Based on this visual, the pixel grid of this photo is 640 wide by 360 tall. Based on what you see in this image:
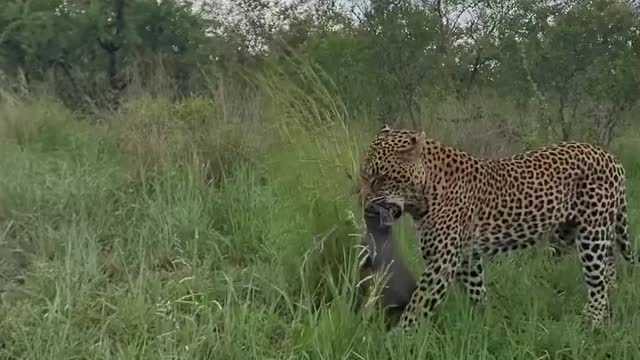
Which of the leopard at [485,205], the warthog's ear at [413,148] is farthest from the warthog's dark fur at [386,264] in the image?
the warthog's ear at [413,148]

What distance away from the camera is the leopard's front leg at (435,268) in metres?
3.40

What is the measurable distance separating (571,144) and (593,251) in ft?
1.79

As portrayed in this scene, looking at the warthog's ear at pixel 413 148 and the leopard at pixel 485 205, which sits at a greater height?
the warthog's ear at pixel 413 148

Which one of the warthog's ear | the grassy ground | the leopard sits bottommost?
the grassy ground

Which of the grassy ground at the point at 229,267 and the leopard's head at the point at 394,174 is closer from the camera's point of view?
the grassy ground at the point at 229,267

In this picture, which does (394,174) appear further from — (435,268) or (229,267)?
(229,267)

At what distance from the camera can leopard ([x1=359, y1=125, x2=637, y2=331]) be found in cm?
340

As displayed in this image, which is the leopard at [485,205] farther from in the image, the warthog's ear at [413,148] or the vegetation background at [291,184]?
the vegetation background at [291,184]

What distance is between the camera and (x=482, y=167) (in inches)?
147

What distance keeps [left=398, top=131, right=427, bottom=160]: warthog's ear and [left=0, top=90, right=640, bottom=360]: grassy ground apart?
43 cm

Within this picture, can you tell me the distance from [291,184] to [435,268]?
156 cm

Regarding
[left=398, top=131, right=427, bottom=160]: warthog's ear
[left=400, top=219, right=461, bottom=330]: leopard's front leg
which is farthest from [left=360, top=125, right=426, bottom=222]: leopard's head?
[left=400, top=219, right=461, bottom=330]: leopard's front leg

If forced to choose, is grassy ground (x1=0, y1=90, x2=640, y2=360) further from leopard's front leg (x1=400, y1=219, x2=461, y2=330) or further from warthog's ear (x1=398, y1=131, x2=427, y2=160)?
warthog's ear (x1=398, y1=131, x2=427, y2=160)

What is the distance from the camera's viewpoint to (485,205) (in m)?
3.67
